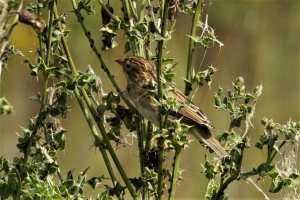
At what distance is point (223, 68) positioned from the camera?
8.73 m

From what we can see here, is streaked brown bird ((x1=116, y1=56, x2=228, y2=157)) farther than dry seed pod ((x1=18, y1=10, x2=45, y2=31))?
Yes

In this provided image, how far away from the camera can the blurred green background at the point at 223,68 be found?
7750 millimetres

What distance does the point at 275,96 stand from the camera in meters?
8.66

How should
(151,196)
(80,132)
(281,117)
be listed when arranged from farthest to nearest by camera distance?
(281,117)
(80,132)
(151,196)

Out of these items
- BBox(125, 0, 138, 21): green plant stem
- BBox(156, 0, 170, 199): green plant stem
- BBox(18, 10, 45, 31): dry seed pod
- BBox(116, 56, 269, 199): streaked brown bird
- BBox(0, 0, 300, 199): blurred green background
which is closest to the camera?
BBox(18, 10, 45, 31): dry seed pod

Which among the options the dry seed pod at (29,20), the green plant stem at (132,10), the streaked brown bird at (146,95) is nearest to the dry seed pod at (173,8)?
the green plant stem at (132,10)

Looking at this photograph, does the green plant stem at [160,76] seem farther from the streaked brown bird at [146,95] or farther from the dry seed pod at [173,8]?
the streaked brown bird at [146,95]

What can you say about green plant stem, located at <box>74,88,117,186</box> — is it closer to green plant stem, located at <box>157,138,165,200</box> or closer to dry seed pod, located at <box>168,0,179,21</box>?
green plant stem, located at <box>157,138,165,200</box>

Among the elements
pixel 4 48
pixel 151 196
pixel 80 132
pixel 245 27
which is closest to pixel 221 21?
pixel 245 27

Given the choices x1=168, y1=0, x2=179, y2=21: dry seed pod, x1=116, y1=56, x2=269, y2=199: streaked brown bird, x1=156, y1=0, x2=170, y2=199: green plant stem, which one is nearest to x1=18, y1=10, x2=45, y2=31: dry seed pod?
x1=156, y1=0, x2=170, y2=199: green plant stem

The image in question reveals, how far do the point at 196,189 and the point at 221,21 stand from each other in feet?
7.75

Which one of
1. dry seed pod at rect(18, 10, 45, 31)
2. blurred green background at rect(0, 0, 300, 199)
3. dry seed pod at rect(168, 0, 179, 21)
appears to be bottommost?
dry seed pod at rect(18, 10, 45, 31)

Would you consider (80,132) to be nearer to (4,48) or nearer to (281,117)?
(281,117)

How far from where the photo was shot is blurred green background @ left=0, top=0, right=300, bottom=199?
7.75 metres
